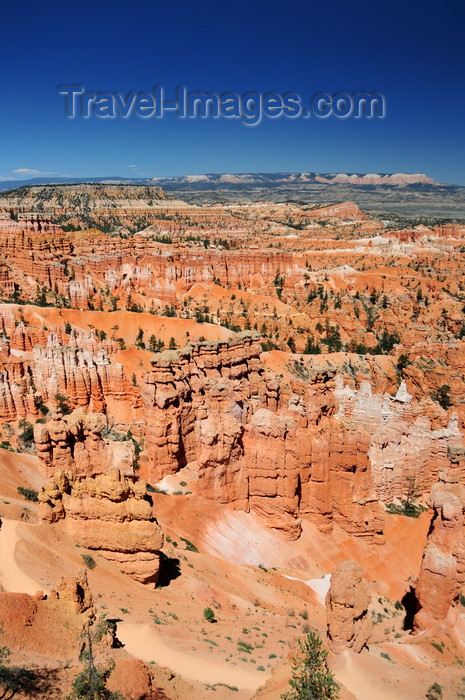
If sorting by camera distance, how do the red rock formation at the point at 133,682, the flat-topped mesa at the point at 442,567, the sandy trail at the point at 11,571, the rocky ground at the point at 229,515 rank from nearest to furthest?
1. the red rock formation at the point at 133,682
2. the sandy trail at the point at 11,571
3. the rocky ground at the point at 229,515
4. the flat-topped mesa at the point at 442,567

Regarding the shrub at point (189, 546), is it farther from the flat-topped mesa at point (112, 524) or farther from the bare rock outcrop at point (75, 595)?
the bare rock outcrop at point (75, 595)

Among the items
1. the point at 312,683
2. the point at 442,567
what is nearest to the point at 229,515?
the point at 442,567

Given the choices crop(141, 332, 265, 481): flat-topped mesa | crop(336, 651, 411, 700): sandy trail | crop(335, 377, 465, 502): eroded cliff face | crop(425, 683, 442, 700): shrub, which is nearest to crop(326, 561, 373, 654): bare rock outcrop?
crop(336, 651, 411, 700): sandy trail

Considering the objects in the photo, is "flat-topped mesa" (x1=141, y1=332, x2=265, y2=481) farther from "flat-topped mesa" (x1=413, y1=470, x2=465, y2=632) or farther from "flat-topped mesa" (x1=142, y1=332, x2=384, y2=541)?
"flat-topped mesa" (x1=413, y1=470, x2=465, y2=632)

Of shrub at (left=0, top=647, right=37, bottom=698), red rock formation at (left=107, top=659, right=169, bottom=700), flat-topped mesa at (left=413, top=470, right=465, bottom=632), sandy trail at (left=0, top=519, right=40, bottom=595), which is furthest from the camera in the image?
flat-topped mesa at (left=413, top=470, right=465, bottom=632)

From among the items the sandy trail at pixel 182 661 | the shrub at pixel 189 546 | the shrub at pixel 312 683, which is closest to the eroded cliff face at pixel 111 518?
the sandy trail at pixel 182 661

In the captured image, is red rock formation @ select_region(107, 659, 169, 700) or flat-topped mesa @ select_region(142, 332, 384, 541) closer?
red rock formation @ select_region(107, 659, 169, 700)

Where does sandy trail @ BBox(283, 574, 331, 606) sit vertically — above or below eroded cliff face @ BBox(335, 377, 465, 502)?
below
